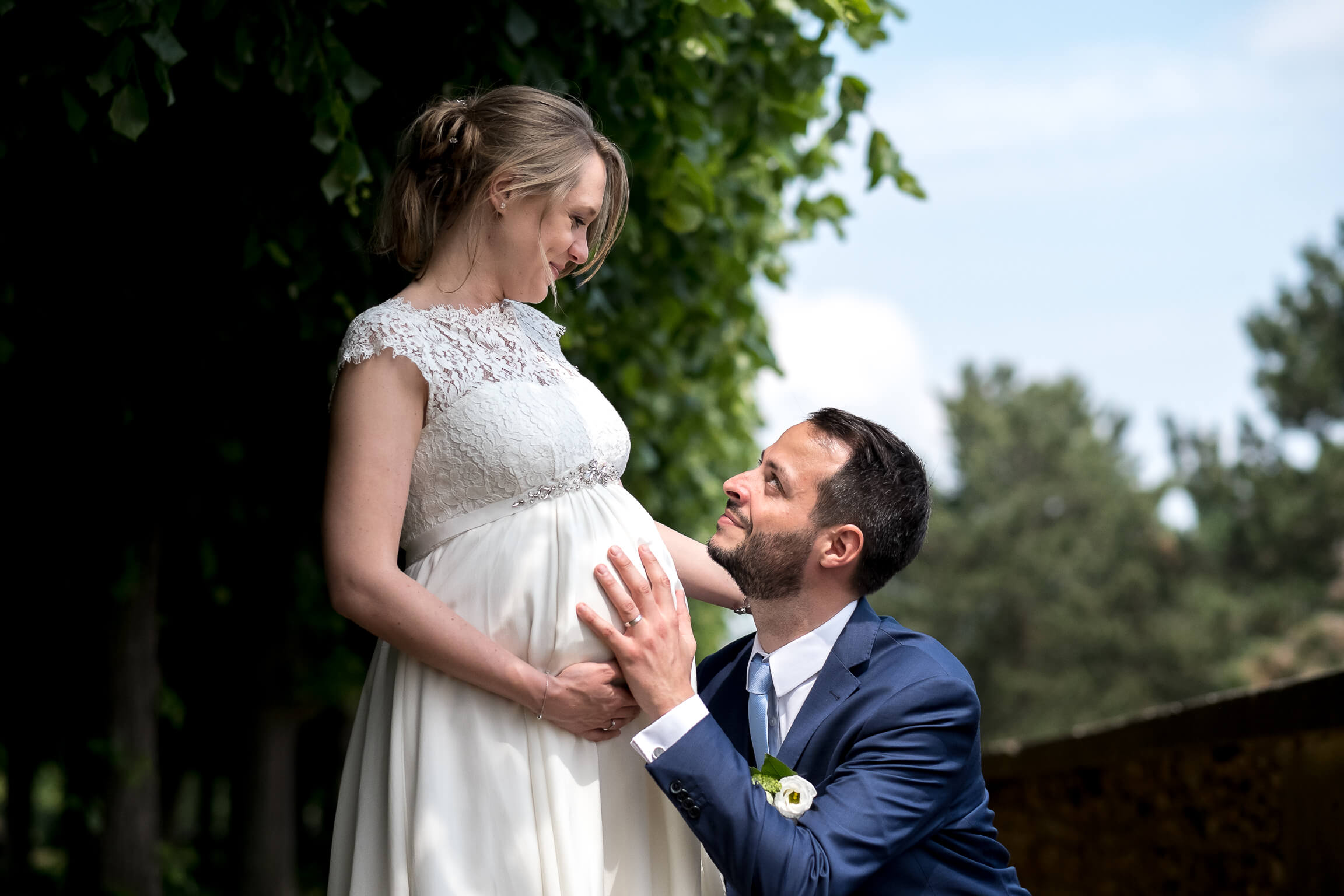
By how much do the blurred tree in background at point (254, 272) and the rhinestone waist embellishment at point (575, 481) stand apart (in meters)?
1.66

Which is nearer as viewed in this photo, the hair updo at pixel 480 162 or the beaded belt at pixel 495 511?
the beaded belt at pixel 495 511

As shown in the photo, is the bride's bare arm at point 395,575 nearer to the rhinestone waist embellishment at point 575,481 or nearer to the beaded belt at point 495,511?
the beaded belt at point 495,511

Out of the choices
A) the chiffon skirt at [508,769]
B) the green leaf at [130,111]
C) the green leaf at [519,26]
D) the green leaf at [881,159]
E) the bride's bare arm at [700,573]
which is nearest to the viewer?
the chiffon skirt at [508,769]

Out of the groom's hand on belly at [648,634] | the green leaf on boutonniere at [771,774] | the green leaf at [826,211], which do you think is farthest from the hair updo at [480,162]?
the green leaf at [826,211]

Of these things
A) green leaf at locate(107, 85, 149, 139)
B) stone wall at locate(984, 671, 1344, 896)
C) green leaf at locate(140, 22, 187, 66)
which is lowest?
stone wall at locate(984, 671, 1344, 896)

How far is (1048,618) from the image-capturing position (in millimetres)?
42531

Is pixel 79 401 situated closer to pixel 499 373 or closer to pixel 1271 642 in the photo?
pixel 499 373

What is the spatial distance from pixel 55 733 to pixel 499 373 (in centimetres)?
921

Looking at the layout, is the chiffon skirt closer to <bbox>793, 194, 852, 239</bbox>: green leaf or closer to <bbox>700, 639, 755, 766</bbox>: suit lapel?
<bbox>700, 639, 755, 766</bbox>: suit lapel

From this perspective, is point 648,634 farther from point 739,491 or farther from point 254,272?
point 254,272

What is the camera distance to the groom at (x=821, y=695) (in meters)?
2.43

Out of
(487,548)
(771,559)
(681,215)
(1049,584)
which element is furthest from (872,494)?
(1049,584)

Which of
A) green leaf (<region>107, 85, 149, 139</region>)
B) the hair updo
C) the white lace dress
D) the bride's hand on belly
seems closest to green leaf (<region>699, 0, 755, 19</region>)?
the hair updo

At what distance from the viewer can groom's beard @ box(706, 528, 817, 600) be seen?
2.88 meters
